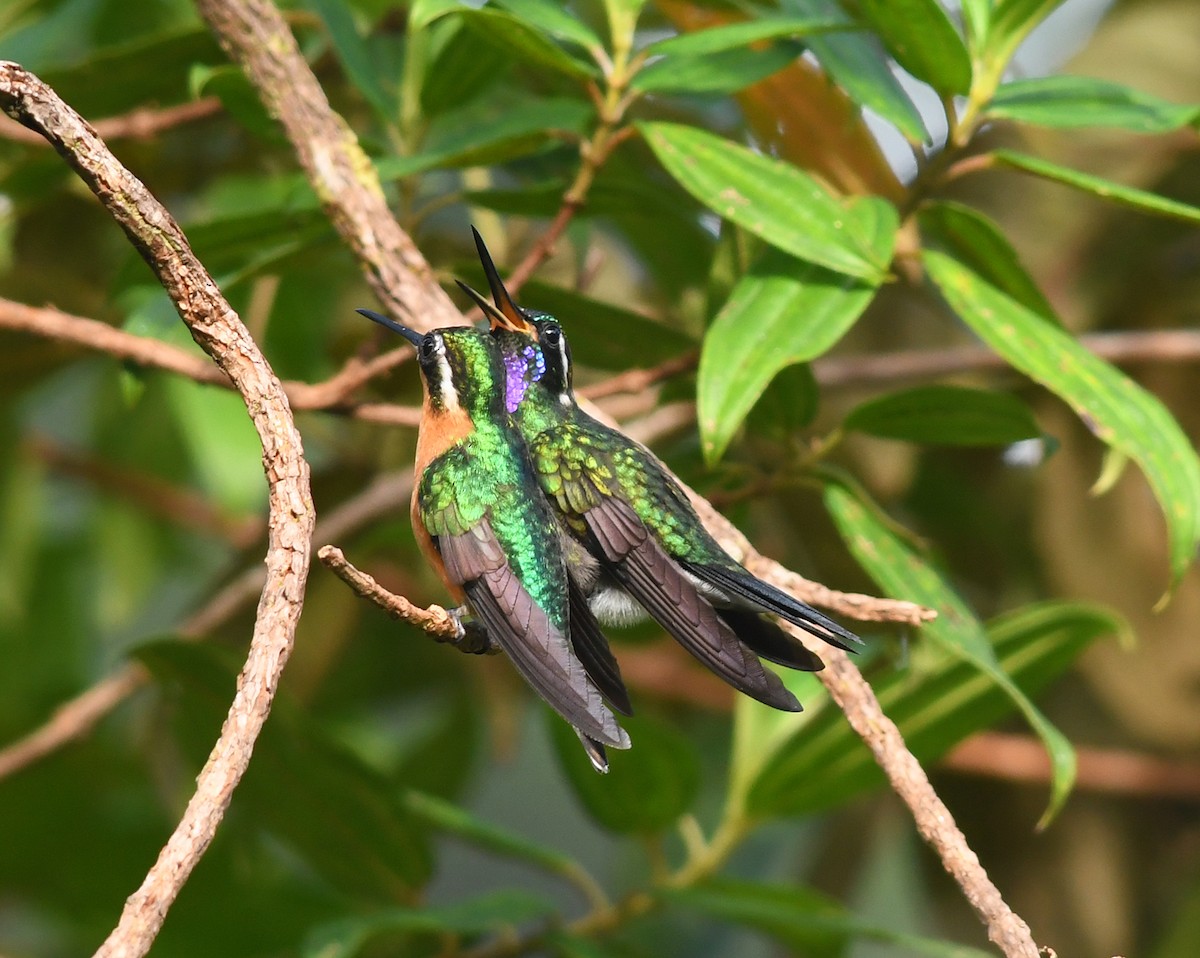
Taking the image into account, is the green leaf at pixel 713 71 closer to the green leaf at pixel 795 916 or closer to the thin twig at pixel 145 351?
the thin twig at pixel 145 351

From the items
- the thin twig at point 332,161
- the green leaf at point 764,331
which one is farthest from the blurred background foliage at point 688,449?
the thin twig at point 332,161

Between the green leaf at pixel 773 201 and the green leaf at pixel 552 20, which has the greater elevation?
the green leaf at pixel 552 20

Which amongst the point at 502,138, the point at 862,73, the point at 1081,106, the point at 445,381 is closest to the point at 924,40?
the point at 862,73

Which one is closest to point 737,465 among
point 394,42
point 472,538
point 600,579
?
point 600,579

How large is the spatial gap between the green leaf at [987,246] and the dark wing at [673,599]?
742 millimetres

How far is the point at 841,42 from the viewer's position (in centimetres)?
214

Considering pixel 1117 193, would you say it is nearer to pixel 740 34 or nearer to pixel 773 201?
pixel 773 201

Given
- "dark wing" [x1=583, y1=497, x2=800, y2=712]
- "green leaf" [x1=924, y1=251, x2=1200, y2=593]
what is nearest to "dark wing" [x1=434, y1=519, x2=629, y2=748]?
"dark wing" [x1=583, y1=497, x2=800, y2=712]

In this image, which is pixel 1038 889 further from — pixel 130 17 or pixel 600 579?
pixel 130 17

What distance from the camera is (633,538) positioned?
164cm

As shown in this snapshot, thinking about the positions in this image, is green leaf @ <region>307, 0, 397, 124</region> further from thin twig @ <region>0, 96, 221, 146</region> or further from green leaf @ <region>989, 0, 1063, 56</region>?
green leaf @ <region>989, 0, 1063, 56</region>

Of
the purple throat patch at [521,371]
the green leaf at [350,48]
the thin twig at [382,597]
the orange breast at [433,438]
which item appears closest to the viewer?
the thin twig at [382,597]

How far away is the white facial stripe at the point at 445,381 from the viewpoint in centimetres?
183

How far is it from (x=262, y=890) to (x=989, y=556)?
6.60 feet
